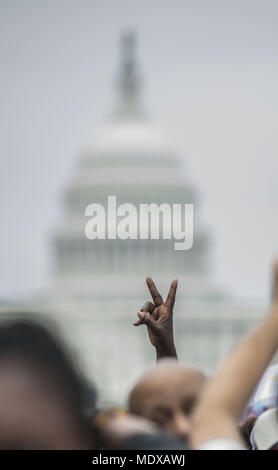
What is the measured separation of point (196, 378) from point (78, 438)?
488 millimetres

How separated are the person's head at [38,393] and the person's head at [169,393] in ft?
1.45

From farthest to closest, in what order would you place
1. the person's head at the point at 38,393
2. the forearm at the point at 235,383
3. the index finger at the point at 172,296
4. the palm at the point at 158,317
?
1. the index finger at the point at 172,296
2. the palm at the point at 158,317
3. the forearm at the point at 235,383
4. the person's head at the point at 38,393

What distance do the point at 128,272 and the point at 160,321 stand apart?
95.2 metres

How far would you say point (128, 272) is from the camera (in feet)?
322

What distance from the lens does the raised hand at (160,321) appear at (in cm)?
271

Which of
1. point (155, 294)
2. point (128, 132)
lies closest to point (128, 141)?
point (128, 132)

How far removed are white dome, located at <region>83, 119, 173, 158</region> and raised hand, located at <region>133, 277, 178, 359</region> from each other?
108439 mm

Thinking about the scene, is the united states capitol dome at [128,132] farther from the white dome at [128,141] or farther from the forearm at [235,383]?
the forearm at [235,383]

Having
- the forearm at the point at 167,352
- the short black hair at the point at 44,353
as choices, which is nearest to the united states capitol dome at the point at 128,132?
the forearm at the point at 167,352

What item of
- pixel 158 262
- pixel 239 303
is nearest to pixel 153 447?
pixel 158 262

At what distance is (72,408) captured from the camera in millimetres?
1871

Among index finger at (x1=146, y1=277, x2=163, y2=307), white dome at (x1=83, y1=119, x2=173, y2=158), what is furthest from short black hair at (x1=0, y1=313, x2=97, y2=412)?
white dome at (x1=83, y1=119, x2=173, y2=158)

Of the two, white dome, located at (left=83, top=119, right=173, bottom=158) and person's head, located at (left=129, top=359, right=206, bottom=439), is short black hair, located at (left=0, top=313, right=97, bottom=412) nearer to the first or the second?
person's head, located at (left=129, top=359, right=206, bottom=439)

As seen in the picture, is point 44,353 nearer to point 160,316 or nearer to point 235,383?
point 235,383
